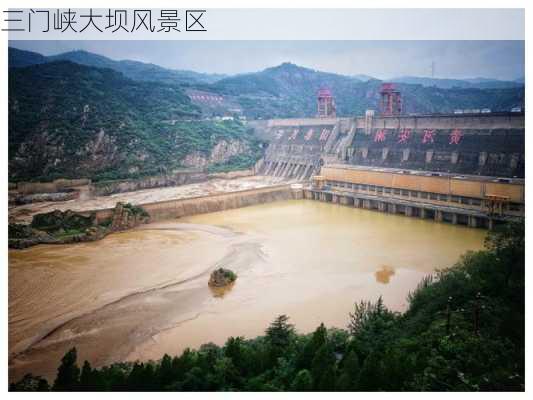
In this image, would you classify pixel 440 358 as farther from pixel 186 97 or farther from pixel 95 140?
pixel 186 97

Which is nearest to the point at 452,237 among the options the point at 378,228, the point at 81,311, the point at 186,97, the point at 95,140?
the point at 378,228

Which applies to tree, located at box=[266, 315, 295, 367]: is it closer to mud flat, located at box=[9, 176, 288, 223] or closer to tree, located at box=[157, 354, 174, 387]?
tree, located at box=[157, 354, 174, 387]

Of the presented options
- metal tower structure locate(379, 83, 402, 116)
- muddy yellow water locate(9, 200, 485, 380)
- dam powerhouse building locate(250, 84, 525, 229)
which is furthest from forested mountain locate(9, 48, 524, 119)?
muddy yellow water locate(9, 200, 485, 380)

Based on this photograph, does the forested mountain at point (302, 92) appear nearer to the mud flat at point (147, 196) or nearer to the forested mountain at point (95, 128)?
the forested mountain at point (95, 128)

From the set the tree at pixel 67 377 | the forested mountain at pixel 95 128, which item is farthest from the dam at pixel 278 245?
the tree at pixel 67 377

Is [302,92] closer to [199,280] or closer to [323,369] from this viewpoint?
[199,280]

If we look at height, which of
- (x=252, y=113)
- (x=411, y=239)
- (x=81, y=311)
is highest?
(x=252, y=113)

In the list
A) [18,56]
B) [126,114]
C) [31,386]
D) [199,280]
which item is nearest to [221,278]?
[199,280]
